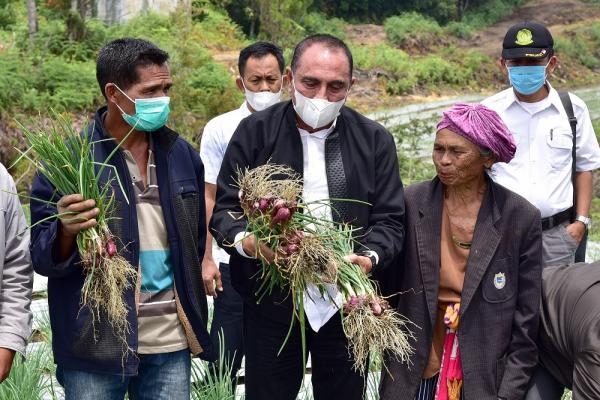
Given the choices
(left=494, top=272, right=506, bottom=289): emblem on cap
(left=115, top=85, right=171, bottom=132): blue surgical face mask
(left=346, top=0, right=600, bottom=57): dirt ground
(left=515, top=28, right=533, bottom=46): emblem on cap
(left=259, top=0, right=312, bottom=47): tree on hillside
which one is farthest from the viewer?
(left=346, top=0, right=600, bottom=57): dirt ground

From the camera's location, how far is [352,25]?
34812 mm

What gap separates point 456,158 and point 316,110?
516 millimetres

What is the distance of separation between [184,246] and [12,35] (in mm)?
15993

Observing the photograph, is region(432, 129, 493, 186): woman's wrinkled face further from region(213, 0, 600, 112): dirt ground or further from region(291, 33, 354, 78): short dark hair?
region(213, 0, 600, 112): dirt ground

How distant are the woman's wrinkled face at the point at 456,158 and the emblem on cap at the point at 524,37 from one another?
131cm

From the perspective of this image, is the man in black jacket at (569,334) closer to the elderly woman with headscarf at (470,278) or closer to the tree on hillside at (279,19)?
the elderly woman with headscarf at (470,278)

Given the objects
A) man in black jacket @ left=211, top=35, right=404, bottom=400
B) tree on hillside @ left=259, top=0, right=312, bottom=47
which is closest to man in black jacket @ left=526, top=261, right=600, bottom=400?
man in black jacket @ left=211, top=35, right=404, bottom=400

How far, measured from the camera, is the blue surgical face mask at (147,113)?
3184 mm

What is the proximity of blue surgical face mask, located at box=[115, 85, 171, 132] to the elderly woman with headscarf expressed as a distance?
959mm

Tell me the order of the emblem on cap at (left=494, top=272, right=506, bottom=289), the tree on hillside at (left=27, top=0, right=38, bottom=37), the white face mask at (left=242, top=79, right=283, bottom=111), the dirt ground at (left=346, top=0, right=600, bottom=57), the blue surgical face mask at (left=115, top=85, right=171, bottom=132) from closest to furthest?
1. the blue surgical face mask at (left=115, top=85, right=171, bottom=132)
2. the emblem on cap at (left=494, top=272, right=506, bottom=289)
3. the white face mask at (left=242, top=79, right=283, bottom=111)
4. the tree on hillside at (left=27, top=0, right=38, bottom=37)
5. the dirt ground at (left=346, top=0, right=600, bottom=57)

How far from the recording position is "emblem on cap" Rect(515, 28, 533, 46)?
14.4 feet

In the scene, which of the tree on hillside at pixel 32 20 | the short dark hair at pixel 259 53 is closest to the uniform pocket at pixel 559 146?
the short dark hair at pixel 259 53

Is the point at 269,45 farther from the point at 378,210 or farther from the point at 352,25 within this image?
the point at 352,25

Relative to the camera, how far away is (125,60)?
10.5ft
